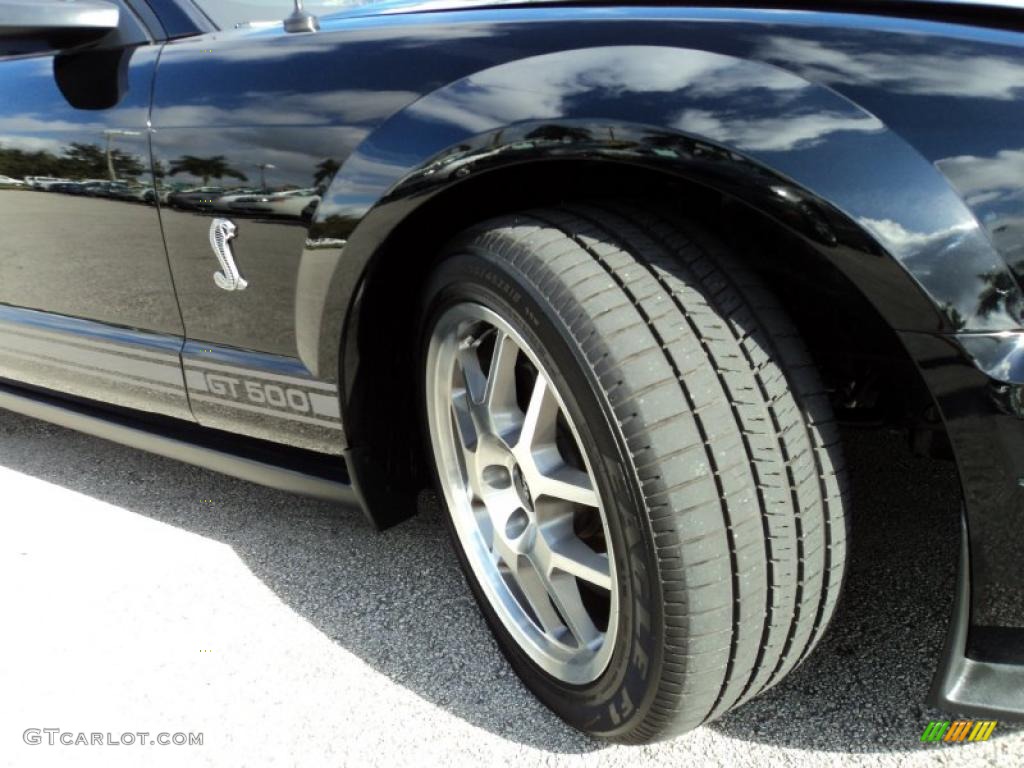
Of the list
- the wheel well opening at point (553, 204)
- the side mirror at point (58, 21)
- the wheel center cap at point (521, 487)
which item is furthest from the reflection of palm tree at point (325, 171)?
the side mirror at point (58, 21)

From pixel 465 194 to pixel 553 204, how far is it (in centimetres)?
18

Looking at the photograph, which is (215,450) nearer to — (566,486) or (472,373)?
(472,373)

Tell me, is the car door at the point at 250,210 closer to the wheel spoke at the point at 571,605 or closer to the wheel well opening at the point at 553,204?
the wheel well opening at the point at 553,204

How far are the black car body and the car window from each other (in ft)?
0.43

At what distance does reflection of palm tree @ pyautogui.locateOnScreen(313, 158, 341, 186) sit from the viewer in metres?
1.54

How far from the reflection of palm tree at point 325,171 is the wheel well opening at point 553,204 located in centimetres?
15

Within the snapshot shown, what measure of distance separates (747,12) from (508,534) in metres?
1.00

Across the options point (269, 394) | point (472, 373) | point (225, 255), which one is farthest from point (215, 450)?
point (472, 373)

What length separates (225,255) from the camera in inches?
70.1

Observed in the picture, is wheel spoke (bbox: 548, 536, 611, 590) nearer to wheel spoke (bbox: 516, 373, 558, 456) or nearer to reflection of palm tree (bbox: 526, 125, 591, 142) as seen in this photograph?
wheel spoke (bbox: 516, 373, 558, 456)

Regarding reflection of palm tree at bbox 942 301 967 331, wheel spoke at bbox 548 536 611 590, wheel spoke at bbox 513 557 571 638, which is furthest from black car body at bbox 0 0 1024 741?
wheel spoke at bbox 548 536 611 590

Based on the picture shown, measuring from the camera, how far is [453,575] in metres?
2.10

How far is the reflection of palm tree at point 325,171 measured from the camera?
1.54 m

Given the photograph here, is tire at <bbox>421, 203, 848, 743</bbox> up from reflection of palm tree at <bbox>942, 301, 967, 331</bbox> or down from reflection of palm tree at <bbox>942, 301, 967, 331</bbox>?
down
